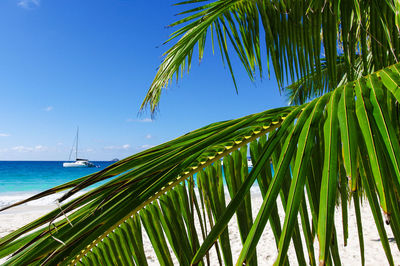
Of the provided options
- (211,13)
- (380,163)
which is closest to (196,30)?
(211,13)

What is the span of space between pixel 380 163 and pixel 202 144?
0.89ft

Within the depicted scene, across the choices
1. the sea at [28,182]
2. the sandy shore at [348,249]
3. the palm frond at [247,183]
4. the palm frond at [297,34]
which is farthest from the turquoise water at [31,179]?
the palm frond at [247,183]

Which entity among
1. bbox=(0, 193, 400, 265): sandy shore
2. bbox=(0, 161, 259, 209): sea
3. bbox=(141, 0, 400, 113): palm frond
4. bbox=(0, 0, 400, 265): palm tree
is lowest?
bbox=(0, 193, 400, 265): sandy shore

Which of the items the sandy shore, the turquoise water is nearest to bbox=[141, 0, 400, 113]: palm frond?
the sandy shore

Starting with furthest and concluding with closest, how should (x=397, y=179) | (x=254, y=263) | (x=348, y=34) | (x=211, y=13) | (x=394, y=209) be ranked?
(x=211, y=13) → (x=348, y=34) → (x=254, y=263) → (x=394, y=209) → (x=397, y=179)

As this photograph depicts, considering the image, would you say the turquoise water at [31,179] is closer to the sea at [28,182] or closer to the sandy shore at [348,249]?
the sea at [28,182]

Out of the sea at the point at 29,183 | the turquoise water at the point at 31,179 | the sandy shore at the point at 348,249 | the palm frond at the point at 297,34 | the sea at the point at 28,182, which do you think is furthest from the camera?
the turquoise water at the point at 31,179

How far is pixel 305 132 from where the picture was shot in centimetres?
43

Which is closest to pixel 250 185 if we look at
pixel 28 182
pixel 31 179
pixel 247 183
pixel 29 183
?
pixel 247 183

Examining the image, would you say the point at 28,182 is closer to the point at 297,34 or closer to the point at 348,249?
the point at 348,249

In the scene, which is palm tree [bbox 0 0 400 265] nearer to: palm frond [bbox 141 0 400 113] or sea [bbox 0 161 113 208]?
palm frond [bbox 141 0 400 113]

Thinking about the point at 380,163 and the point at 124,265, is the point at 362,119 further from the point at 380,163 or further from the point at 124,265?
the point at 124,265

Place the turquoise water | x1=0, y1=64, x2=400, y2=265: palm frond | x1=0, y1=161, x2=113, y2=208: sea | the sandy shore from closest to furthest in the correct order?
x1=0, y1=64, x2=400, y2=265: palm frond → the sandy shore → x1=0, y1=161, x2=113, y2=208: sea → the turquoise water

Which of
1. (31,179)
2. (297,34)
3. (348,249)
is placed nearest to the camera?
(297,34)
